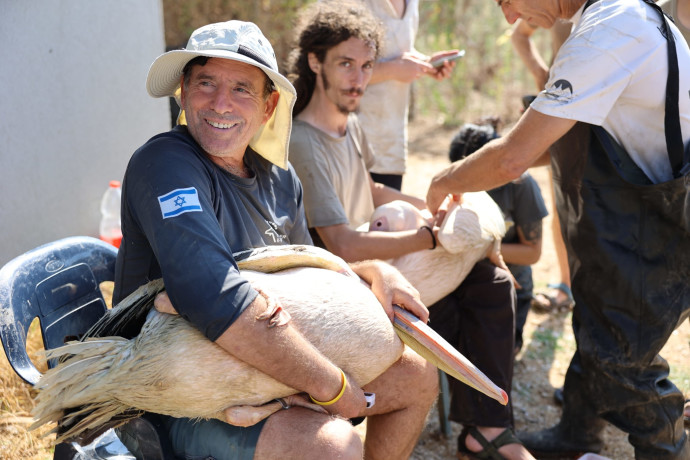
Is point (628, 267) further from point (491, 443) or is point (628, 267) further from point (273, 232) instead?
point (273, 232)

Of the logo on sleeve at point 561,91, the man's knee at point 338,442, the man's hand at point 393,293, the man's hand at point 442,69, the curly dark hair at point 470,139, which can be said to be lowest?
the man's knee at point 338,442

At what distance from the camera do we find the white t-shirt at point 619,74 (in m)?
2.51

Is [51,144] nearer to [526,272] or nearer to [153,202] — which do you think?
[153,202]

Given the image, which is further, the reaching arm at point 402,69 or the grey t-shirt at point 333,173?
the reaching arm at point 402,69

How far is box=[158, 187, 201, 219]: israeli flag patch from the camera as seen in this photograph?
1.93 metres

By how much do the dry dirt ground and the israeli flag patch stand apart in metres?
1.56

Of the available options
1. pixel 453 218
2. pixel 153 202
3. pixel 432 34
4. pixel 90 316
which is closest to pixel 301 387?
pixel 153 202

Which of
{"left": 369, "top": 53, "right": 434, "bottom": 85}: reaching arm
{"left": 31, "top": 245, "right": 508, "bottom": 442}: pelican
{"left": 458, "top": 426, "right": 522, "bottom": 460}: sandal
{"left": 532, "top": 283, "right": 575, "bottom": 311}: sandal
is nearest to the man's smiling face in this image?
{"left": 31, "top": 245, "right": 508, "bottom": 442}: pelican

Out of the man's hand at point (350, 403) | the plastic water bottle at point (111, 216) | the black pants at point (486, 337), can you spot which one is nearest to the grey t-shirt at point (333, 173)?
the black pants at point (486, 337)

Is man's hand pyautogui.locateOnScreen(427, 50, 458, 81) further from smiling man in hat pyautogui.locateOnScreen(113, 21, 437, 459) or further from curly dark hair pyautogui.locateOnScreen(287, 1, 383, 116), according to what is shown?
smiling man in hat pyautogui.locateOnScreen(113, 21, 437, 459)

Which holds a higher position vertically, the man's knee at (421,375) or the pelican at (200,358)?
the pelican at (200,358)

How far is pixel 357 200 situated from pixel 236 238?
1.27 metres

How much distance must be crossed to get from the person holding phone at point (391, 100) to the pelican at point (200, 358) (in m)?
2.20

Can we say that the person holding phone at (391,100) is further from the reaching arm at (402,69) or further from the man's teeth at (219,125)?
the man's teeth at (219,125)
